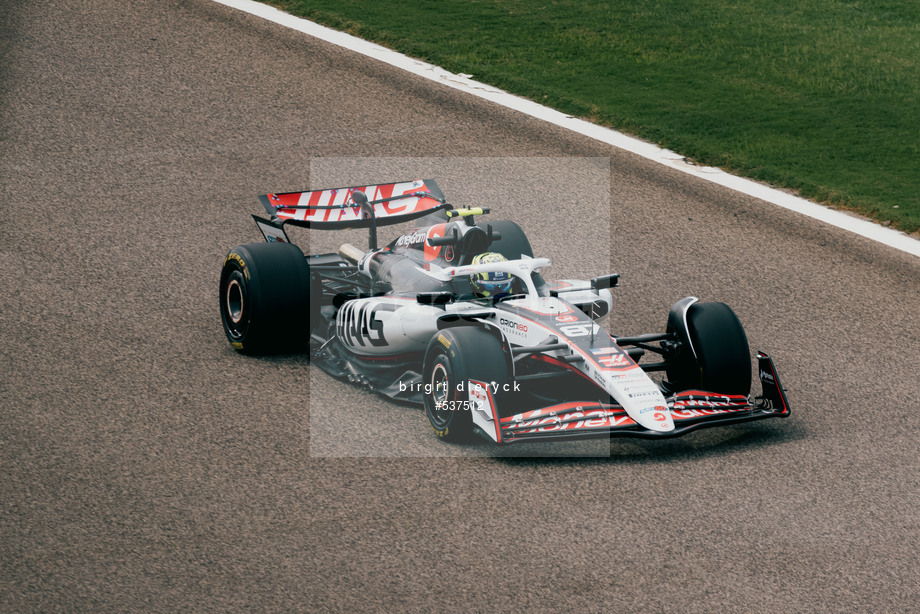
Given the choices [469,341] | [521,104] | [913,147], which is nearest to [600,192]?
[521,104]

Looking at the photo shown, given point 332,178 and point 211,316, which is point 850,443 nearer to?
point 211,316

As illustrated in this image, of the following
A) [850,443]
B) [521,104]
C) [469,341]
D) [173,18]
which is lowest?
[850,443]

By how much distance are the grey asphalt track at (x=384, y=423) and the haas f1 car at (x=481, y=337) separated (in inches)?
11.1

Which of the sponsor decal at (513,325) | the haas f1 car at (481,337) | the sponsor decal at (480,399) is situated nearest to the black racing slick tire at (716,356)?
the haas f1 car at (481,337)

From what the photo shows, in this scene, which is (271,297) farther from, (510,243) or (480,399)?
(480,399)

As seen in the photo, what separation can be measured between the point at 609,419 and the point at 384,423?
1.67 m

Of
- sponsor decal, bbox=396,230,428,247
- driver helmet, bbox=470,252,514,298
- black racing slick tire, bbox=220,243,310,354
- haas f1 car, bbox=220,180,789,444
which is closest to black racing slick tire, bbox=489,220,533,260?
haas f1 car, bbox=220,180,789,444

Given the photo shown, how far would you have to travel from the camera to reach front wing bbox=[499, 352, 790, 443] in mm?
7473

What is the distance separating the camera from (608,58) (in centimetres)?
1772

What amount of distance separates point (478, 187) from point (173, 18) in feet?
25.2

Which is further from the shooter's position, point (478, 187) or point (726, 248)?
point (478, 187)

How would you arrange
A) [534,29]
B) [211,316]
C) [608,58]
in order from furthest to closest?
[534,29], [608,58], [211,316]

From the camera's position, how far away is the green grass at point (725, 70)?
14.6 metres

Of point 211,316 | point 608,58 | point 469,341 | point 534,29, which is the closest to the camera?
point 469,341
